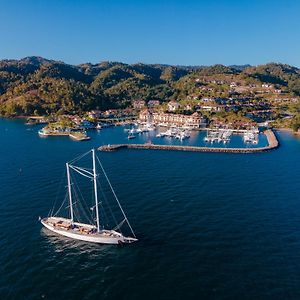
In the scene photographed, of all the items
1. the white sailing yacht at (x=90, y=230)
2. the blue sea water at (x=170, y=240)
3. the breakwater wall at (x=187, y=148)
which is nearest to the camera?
the blue sea water at (x=170, y=240)

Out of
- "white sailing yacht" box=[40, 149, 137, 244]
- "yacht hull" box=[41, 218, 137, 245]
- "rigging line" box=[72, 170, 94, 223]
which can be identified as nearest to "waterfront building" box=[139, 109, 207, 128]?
"rigging line" box=[72, 170, 94, 223]

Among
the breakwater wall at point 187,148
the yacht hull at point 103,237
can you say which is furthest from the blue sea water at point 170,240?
the breakwater wall at point 187,148

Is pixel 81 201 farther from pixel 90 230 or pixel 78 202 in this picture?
pixel 90 230

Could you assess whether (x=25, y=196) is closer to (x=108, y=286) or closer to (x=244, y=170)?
(x=108, y=286)

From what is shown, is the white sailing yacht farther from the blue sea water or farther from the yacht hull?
the blue sea water

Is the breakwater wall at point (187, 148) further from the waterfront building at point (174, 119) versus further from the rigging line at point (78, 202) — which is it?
the waterfront building at point (174, 119)

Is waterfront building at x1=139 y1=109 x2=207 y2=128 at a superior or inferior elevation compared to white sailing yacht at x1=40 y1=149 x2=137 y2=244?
superior

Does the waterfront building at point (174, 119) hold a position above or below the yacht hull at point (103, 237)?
above

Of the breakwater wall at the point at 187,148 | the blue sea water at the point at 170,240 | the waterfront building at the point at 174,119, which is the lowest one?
the blue sea water at the point at 170,240

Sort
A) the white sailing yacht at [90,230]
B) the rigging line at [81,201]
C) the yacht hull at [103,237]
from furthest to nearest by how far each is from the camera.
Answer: the rigging line at [81,201], the white sailing yacht at [90,230], the yacht hull at [103,237]
